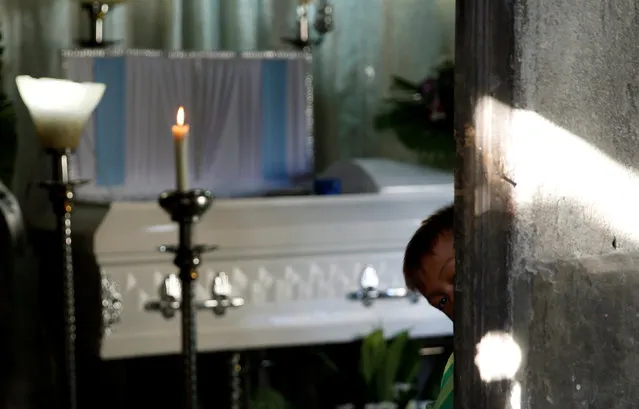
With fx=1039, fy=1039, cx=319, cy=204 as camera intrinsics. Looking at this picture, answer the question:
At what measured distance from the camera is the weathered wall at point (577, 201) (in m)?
0.89

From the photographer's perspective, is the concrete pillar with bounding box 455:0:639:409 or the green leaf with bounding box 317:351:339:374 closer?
the concrete pillar with bounding box 455:0:639:409

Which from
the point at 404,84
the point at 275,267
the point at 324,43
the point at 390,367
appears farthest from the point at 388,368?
the point at 324,43

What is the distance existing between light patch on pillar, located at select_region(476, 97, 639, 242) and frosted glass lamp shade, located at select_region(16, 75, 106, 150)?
3.08 feet

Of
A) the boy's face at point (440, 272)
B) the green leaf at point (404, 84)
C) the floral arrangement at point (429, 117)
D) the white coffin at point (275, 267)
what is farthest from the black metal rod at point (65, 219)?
the green leaf at point (404, 84)

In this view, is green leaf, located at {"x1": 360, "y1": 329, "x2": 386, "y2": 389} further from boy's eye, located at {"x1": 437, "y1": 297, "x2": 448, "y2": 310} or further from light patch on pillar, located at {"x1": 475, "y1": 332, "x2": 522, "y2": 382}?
light patch on pillar, located at {"x1": 475, "y1": 332, "x2": 522, "y2": 382}

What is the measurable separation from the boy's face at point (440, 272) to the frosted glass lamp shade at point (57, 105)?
0.66 metres

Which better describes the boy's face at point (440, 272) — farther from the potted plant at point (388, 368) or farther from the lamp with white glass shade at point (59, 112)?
the potted plant at point (388, 368)

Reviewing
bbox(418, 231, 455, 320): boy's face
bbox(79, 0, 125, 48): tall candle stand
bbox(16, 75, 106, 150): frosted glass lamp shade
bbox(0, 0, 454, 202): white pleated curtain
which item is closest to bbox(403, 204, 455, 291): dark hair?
bbox(418, 231, 455, 320): boy's face

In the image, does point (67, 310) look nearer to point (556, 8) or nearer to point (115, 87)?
point (556, 8)

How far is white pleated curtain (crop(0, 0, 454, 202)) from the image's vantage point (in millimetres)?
3535

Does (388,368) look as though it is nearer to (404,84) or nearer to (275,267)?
(275,267)

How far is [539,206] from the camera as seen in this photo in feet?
2.95

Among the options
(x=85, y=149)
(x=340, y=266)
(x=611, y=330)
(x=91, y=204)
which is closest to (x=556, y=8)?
(x=611, y=330)

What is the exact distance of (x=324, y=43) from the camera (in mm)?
3766
